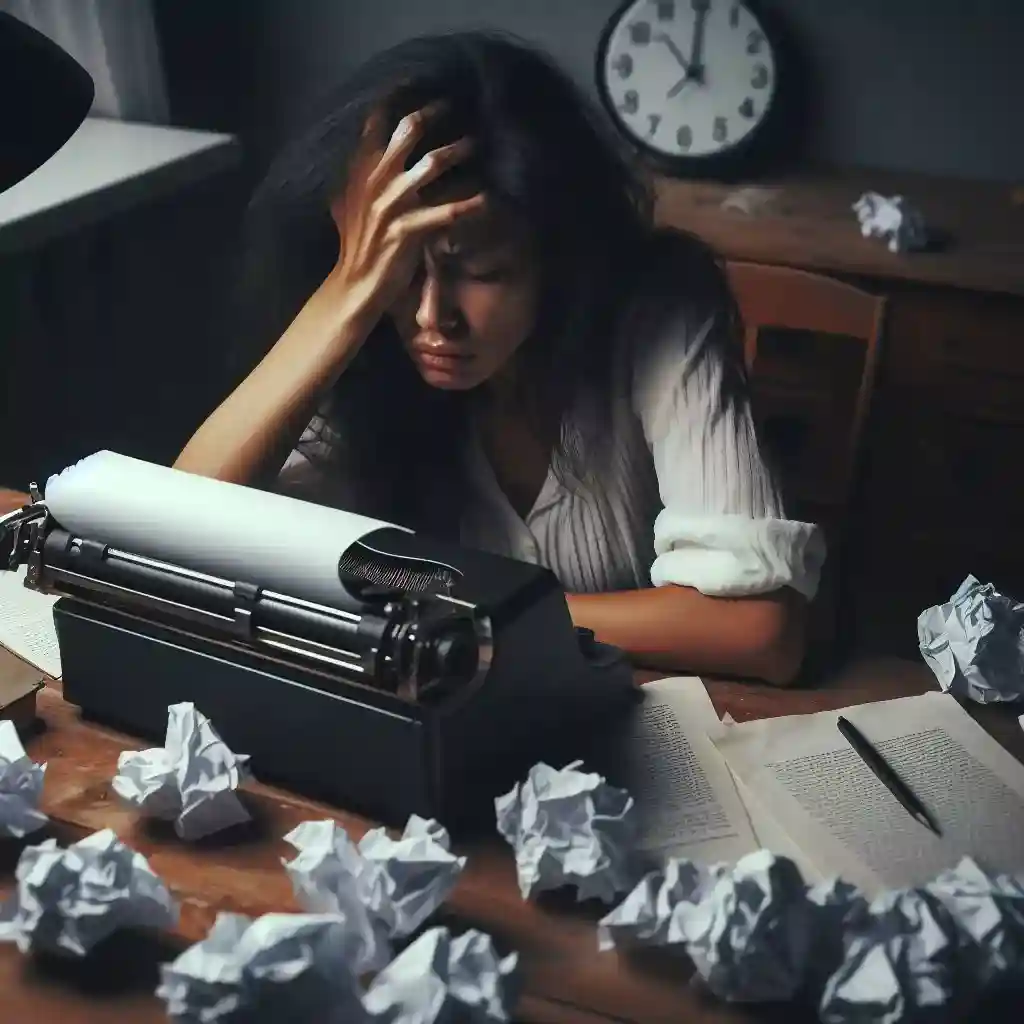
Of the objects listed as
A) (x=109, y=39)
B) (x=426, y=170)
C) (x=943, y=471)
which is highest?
(x=109, y=39)

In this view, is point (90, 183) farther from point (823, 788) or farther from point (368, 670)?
point (823, 788)

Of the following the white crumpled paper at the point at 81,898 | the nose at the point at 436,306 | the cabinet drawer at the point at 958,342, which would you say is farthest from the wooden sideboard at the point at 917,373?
the white crumpled paper at the point at 81,898

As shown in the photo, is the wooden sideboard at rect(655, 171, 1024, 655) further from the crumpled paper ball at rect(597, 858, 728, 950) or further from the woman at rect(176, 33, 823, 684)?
the crumpled paper ball at rect(597, 858, 728, 950)

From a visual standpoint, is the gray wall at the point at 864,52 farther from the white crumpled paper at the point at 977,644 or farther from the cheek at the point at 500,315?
the white crumpled paper at the point at 977,644

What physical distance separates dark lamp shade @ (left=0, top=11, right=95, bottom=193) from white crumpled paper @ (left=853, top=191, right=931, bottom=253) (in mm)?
649

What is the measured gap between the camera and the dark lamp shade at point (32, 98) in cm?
67

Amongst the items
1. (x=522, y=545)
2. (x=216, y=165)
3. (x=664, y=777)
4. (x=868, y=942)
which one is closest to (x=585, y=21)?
(x=216, y=165)

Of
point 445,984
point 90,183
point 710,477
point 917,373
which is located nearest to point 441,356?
point 710,477

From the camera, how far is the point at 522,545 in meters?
1.09

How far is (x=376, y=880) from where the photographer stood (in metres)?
0.66

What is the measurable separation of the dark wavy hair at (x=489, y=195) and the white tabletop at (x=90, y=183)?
103 mm

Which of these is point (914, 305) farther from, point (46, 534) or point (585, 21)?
point (46, 534)

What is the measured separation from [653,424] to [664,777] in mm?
384

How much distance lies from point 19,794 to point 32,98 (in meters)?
0.40
